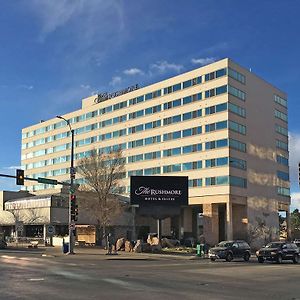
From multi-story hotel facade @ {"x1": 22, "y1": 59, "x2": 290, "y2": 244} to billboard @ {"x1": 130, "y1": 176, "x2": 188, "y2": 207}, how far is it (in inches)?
914

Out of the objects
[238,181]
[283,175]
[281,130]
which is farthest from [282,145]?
[238,181]

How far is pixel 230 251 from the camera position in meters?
38.6

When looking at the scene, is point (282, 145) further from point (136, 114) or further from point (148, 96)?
point (136, 114)

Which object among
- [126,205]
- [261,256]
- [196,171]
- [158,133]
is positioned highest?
[158,133]

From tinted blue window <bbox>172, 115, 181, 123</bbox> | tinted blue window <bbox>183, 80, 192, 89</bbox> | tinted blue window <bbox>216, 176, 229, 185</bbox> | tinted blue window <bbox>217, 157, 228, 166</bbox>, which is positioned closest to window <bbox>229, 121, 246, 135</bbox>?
tinted blue window <bbox>217, 157, 228, 166</bbox>

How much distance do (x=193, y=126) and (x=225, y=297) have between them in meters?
72.0

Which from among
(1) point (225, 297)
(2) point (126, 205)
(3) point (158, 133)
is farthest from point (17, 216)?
(1) point (225, 297)

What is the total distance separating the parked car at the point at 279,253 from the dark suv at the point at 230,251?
2.27 m

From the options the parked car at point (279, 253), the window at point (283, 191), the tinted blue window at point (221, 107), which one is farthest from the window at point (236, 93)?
the parked car at point (279, 253)

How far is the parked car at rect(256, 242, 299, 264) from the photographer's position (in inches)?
1439

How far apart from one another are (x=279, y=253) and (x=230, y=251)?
391 cm

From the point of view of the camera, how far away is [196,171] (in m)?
84.6

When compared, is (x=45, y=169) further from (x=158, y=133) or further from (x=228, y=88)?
(x=228, y=88)

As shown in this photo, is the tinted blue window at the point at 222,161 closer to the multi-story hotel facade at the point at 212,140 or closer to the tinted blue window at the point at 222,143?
the multi-story hotel facade at the point at 212,140
